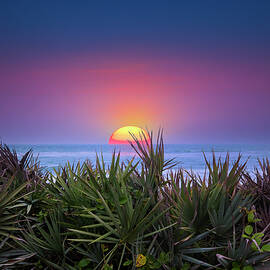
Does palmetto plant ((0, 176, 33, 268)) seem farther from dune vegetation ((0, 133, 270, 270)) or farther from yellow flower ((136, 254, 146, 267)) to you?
yellow flower ((136, 254, 146, 267))

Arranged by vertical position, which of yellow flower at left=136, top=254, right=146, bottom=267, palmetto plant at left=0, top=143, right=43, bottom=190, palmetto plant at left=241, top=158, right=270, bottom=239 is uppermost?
palmetto plant at left=0, top=143, right=43, bottom=190

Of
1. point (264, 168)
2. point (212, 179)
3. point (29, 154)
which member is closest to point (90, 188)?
point (212, 179)

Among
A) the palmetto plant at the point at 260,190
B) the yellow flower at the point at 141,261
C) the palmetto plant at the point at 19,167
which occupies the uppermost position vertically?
the palmetto plant at the point at 19,167

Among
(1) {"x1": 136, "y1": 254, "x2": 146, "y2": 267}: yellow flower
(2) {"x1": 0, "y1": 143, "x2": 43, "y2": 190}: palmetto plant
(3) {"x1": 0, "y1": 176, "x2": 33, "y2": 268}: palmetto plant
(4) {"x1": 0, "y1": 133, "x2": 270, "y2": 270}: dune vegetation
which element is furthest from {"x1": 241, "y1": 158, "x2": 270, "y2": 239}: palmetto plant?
(2) {"x1": 0, "y1": 143, "x2": 43, "y2": 190}: palmetto plant

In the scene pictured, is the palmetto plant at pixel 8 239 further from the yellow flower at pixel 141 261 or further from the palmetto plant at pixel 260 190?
the palmetto plant at pixel 260 190

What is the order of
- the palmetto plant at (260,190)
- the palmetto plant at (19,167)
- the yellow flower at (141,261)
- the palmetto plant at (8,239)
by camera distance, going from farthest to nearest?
the palmetto plant at (19,167) < the palmetto plant at (260,190) < the palmetto plant at (8,239) < the yellow flower at (141,261)

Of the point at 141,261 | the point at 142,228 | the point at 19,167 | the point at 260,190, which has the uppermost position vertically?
the point at 19,167

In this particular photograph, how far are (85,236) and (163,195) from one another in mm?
892

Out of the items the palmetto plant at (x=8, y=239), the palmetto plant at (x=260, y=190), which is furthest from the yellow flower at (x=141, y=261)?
the palmetto plant at (x=260, y=190)

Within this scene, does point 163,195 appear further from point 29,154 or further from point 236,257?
point 29,154

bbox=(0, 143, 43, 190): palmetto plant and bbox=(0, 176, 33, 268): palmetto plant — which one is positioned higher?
bbox=(0, 143, 43, 190): palmetto plant

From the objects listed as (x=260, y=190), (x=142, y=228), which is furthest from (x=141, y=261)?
(x=260, y=190)

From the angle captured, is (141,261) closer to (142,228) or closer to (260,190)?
(142,228)

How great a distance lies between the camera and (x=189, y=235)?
8.92 feet
